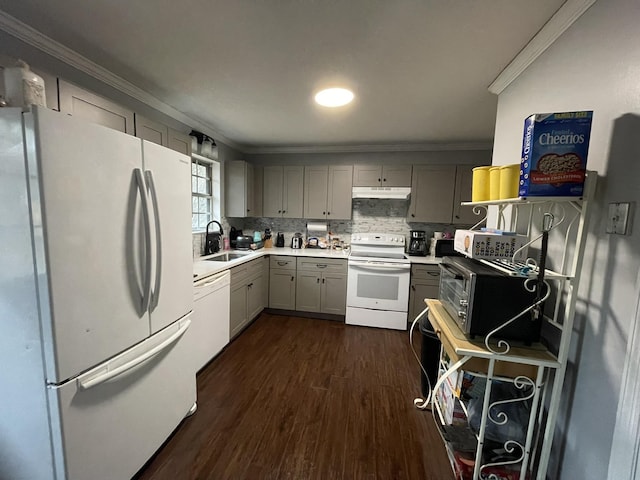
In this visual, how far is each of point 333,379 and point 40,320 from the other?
6.46 ft

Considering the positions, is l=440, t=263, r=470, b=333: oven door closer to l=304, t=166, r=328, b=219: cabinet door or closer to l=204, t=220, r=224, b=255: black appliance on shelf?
l=304, t=166, r=328, b=219: cabinet door

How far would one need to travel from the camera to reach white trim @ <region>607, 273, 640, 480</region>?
2.77 ft

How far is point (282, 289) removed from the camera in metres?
3.61

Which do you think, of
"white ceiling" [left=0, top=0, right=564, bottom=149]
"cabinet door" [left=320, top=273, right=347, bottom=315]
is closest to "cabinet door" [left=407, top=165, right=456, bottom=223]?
"white ceiling" [left=0, top=0, right=564, bottom=149]

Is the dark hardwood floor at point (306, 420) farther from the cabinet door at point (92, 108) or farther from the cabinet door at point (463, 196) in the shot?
the cabinet door at point (92, 108)

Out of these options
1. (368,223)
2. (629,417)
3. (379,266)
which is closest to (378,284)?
(379,266)

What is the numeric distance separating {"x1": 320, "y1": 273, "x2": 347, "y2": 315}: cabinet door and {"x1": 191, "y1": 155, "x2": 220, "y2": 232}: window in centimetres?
172

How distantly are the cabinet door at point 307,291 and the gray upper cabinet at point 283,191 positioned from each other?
92cm

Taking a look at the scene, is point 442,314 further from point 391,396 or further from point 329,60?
point 329,60

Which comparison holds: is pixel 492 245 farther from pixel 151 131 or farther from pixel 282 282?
pixel 282 282

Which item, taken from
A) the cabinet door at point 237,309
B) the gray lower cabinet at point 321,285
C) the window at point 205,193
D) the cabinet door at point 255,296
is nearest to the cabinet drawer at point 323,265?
the gray lower cabinet at point 321,285

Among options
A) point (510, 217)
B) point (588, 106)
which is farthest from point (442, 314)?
point (588, 106)

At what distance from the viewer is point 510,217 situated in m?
1.72

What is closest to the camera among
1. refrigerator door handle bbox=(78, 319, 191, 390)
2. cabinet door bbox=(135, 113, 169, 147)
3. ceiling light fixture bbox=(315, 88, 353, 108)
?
refrigerator door handle bbox=(78, 319, 191, 390)
